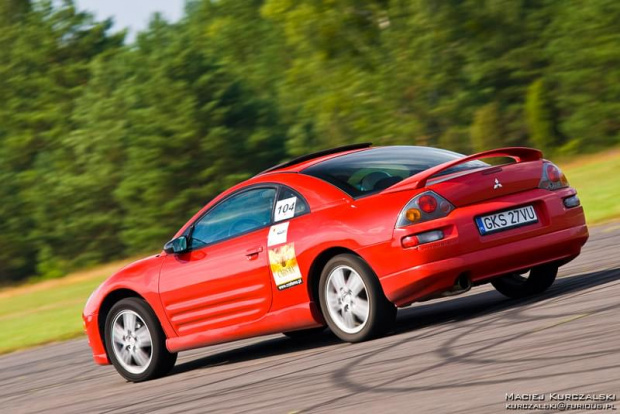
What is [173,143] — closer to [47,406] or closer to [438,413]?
[47,406]

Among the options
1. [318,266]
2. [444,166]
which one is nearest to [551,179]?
[444,166]

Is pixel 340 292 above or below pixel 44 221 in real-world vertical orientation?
above

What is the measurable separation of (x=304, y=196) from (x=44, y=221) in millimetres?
49274

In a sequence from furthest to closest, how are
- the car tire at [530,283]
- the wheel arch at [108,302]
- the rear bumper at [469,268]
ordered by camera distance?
1. the wheel arch at [108,302]
2. the car tire at [530,283]
3. the rear bumper at [469,268]

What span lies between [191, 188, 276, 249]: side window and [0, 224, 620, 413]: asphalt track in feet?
3.33

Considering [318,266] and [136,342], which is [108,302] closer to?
[136,342]

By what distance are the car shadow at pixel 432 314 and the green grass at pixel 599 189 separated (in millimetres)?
7147

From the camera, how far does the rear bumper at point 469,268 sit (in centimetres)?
757

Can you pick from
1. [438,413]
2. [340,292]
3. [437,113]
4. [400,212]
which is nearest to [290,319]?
[340,292]

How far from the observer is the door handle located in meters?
8.40

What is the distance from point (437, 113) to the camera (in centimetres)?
4953

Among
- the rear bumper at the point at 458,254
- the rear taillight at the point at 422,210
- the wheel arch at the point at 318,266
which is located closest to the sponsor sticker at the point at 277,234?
the wheel arch at the point at 318,266

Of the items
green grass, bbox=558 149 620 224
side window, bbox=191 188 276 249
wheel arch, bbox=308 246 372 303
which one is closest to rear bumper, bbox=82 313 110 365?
side window, bbox=191 188 276 249

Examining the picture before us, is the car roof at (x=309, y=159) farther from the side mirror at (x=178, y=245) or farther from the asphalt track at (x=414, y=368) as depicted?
the asphalt track at (x=414, y=368)
